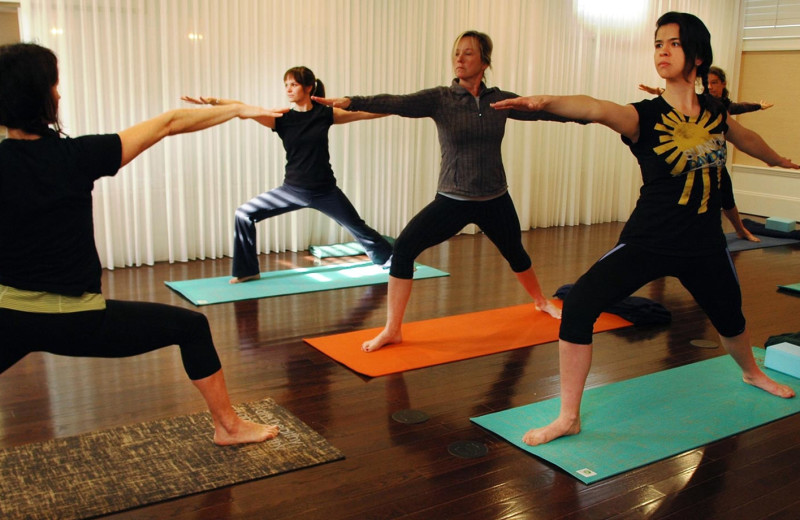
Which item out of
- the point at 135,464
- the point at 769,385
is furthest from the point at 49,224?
the point at 769,385

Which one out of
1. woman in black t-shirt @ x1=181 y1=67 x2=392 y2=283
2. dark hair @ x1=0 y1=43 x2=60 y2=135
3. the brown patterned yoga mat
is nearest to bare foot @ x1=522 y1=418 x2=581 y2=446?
the brown patterned yoga mat

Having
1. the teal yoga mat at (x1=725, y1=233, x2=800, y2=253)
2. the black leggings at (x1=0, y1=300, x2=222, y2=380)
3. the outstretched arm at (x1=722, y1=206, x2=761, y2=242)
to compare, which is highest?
the black leggings at (x1=0, y1=300, x2=222, y2=380)

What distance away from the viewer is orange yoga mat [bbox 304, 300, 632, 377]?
339cm

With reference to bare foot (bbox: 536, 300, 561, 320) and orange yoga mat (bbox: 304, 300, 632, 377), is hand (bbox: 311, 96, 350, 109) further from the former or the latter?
bare foot (bbox: 536, 300, 561, 320)

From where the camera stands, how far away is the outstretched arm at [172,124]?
1.99 metres

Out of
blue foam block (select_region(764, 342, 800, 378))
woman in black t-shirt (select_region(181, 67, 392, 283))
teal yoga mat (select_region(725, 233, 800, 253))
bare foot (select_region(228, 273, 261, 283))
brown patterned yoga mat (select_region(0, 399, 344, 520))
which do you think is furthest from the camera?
teal yoga mat (select_region(725, 233, 800, 253))

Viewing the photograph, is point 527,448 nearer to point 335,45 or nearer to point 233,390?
point 233,390

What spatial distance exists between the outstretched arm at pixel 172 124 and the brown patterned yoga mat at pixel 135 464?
933 mm

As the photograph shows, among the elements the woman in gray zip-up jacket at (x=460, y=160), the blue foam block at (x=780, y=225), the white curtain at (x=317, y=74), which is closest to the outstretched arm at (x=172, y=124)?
the woman in gray zip-up jacket at (x=460, y=160)

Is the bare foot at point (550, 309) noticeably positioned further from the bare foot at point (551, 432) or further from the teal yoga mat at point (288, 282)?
the bare foot at point (551, 432)

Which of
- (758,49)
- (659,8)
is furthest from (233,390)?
(758,49)

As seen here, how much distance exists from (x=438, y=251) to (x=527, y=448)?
11.9ft

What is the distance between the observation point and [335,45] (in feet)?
19.4

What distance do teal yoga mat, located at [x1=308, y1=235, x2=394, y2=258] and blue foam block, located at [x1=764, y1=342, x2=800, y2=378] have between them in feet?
9.52
